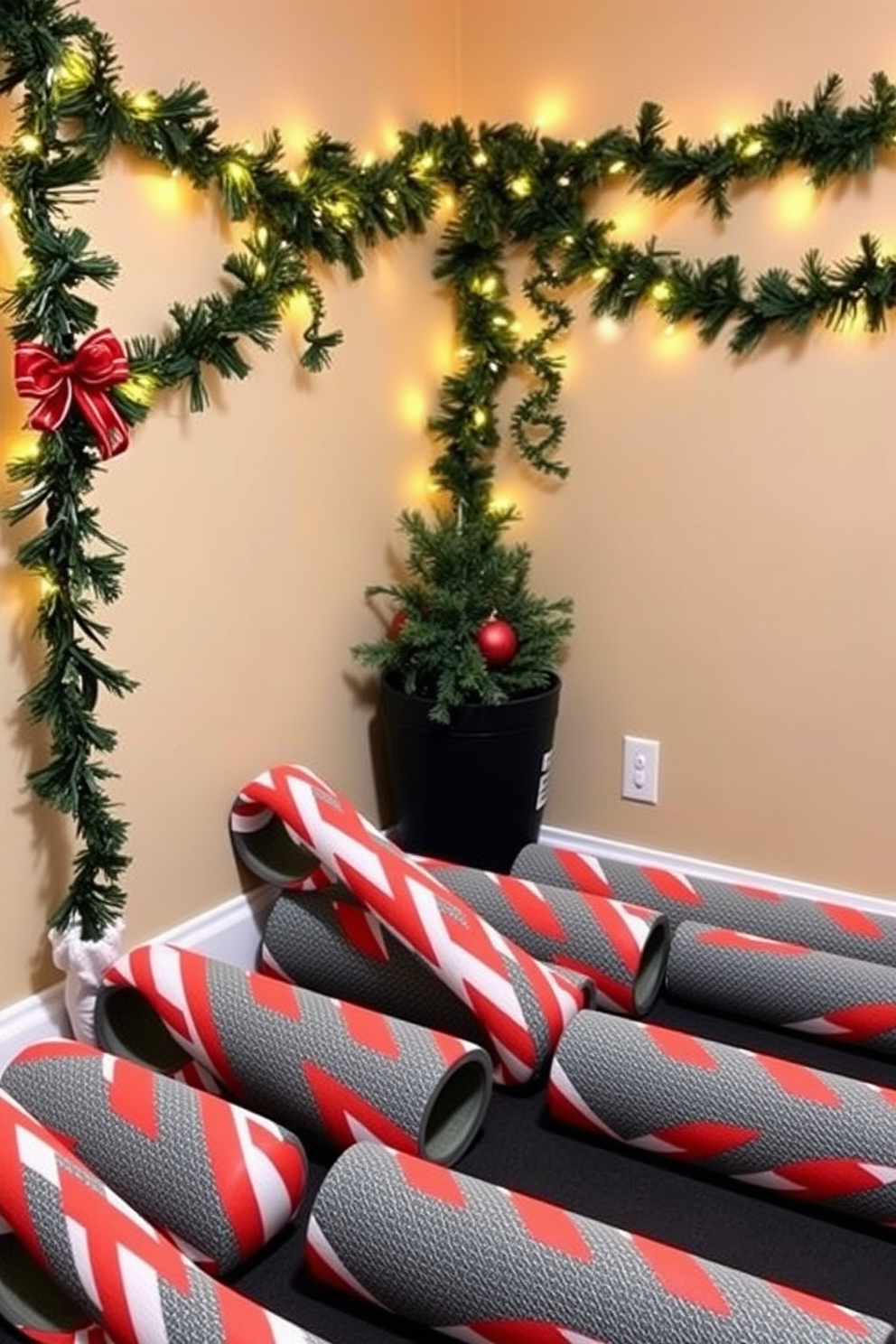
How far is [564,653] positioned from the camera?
2596mm

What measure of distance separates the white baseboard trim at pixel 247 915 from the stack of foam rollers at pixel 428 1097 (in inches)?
3.2

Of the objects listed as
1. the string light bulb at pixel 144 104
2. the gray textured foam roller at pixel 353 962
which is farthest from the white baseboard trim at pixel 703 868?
the string light bulb at pixel 144 104

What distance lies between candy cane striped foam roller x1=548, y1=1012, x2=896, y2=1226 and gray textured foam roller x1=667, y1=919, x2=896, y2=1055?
0.28 m

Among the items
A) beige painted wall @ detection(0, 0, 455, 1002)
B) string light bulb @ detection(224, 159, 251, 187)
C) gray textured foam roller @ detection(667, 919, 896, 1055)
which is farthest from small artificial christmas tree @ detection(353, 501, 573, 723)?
string light bulb @ detection(224, 159, 251, 187)

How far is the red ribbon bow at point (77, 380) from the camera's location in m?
1.60

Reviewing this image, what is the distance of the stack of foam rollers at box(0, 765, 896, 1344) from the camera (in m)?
1.29

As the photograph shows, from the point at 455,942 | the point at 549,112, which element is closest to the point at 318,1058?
the point at 455,942

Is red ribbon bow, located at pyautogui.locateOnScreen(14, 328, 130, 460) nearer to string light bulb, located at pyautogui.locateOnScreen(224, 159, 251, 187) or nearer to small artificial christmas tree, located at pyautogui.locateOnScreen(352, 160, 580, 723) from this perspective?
string light bulb, located at pyautogui.locateOnScreen(224, 159, 251, 187)

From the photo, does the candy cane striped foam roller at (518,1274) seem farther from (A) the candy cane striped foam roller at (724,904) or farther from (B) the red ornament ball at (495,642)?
(B) the red ornament ball at (495,642)

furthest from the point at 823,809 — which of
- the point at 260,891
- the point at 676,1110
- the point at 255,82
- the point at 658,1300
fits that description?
the point at 255,82

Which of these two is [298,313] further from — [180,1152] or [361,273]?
[180,1152]

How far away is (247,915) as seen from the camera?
2.24 metres

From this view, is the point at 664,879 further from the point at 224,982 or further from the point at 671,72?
the point at 671,72

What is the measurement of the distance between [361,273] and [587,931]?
129 centimetres
